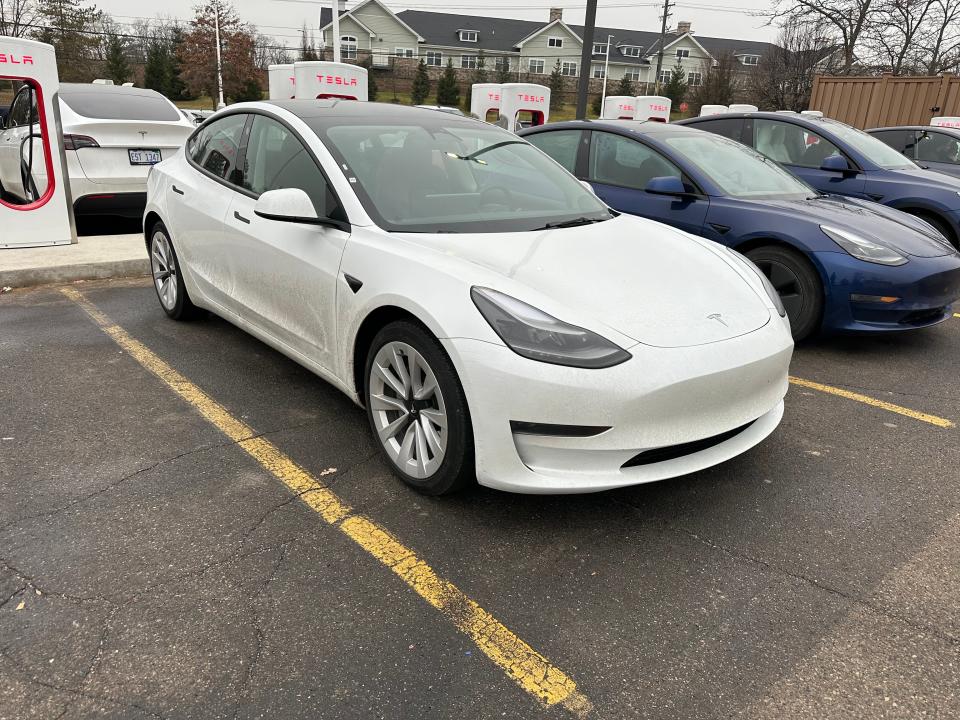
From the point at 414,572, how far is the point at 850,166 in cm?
635

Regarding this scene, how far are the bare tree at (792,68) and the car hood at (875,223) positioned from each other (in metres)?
29.4

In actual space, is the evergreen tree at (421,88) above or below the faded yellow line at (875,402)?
above

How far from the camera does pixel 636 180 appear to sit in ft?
18.7

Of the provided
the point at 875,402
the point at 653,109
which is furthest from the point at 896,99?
the point at 875,402

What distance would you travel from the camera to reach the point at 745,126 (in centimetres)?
739

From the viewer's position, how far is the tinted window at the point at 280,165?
338 cm

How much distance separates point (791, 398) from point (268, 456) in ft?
9.29

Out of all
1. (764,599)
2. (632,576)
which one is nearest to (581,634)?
(632,576)

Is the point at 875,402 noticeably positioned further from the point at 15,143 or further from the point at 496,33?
the point at 496,33

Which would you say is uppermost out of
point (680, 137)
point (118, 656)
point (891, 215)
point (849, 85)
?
point (849, 85)

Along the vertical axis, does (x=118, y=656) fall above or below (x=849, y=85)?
below

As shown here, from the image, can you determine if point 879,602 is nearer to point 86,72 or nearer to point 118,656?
point 118,656

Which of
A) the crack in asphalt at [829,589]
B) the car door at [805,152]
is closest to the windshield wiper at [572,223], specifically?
the crack in asphalt at [829,589]

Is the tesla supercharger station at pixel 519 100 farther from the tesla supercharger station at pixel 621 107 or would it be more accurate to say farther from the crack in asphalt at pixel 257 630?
the crack in asphalt at pixel 257 630
